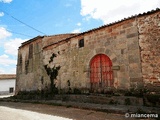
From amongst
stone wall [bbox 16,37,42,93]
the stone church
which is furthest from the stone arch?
stone wall [bbox 16,37,42,93]

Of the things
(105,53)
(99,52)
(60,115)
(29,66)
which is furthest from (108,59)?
(29,66)

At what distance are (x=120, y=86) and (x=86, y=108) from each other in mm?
1864

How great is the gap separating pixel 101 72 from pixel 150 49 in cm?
269

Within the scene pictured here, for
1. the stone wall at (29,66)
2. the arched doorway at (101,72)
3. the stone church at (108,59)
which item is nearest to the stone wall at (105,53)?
the stone church at (108,59)

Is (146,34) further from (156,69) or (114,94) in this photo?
(114,94)

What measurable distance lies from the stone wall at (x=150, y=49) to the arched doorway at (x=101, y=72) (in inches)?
69.6

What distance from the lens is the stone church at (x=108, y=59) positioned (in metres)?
6.65

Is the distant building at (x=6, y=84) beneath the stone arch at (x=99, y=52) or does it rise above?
beneath

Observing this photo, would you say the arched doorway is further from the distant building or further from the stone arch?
the distant building

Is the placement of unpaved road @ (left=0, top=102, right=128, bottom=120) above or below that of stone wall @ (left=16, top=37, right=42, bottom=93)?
below

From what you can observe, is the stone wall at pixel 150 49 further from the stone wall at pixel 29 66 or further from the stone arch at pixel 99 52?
the stone wall at pixel 29 66

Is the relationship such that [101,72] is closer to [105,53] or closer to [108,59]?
[108,59]

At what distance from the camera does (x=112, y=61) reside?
25.8ft

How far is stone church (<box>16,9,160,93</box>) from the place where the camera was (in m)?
6.65
